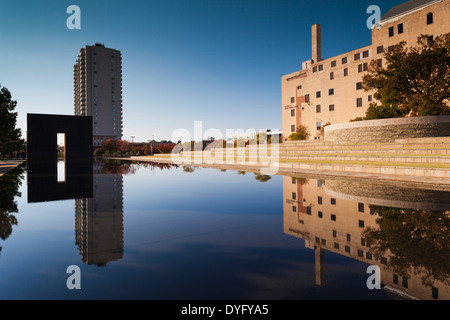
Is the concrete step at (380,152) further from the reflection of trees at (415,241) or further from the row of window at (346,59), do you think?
the row of window at (346,59)

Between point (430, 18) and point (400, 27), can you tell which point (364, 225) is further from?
point (400, 27)

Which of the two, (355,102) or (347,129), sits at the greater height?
(355,102)

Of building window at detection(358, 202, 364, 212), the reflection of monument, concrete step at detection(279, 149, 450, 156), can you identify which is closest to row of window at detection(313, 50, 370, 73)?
concrete step at detection(279, 149, 450, 156)

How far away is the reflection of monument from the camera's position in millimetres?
3850

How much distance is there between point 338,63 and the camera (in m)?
48.2

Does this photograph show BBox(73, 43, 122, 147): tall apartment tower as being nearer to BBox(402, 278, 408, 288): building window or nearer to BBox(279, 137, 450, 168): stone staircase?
BBox(279, 137, 450, 168): stone staircase

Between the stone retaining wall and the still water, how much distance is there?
17.7 meters

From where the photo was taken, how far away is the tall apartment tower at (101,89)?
127938 mm

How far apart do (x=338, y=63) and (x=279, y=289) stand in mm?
51630

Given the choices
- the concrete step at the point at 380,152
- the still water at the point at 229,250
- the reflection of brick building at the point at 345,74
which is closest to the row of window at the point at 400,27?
the reflection of brick building at the point at 345,74

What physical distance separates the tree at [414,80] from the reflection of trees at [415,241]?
2438 centimetres

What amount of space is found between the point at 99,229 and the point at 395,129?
2635 centimetres
